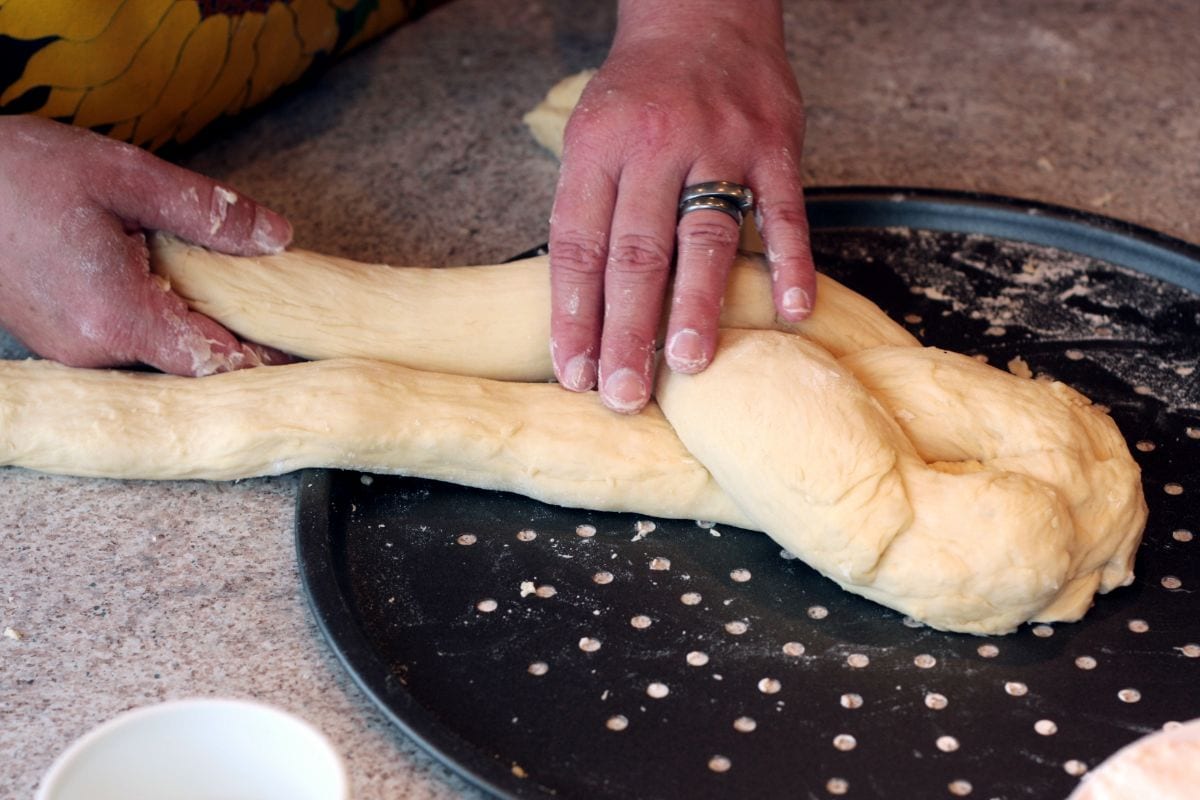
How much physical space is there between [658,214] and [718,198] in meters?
0.06

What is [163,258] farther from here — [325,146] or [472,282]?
[325,146]

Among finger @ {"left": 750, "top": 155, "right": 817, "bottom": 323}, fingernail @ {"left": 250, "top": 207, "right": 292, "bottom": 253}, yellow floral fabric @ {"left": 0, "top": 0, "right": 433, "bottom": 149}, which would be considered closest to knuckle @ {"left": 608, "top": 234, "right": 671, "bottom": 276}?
finger @ {"left": 750, "top": 155, "right": 817, "bottom": 323}

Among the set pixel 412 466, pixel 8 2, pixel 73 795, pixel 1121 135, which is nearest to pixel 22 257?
pixel 8 2

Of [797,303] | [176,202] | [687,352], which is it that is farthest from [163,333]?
[797,303]

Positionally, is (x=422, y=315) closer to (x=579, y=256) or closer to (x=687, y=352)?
(x=579, y=256)

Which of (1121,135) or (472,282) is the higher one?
(472,282)

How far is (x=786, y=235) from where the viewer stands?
114 centimetres

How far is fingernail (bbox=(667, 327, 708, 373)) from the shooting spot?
105 cm

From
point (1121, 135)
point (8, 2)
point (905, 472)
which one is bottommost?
point (1121, 135)

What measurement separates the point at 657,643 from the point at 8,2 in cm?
94

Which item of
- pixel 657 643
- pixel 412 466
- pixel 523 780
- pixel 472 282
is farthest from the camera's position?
pixel 472 282

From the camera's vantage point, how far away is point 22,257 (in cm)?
111

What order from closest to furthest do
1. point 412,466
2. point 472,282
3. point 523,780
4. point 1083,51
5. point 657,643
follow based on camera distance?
point 523,780
point 657,643
point 412,466
point 472,282
point 1083,51

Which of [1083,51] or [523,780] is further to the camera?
[1083,51]
